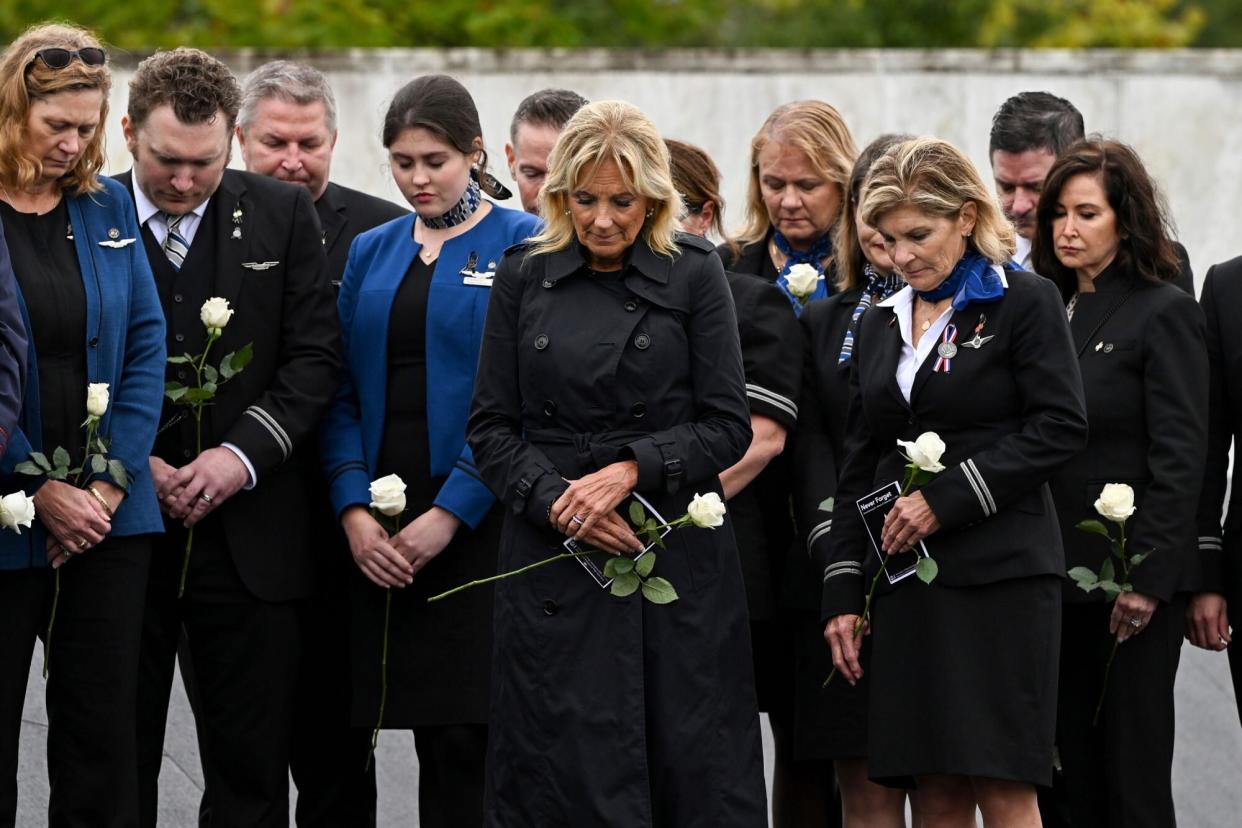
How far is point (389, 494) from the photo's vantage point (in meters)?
5.43

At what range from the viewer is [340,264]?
6340mm

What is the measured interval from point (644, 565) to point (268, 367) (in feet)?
4.79

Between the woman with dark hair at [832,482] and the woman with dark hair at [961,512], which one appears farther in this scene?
the woman with dark hair at [832,482]

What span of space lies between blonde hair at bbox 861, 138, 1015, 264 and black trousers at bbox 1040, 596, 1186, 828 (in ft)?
3.95

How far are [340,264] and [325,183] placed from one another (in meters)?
0.37

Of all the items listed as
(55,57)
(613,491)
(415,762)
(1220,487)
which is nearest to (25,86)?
(55,57)

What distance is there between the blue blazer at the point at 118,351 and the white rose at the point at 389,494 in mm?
589

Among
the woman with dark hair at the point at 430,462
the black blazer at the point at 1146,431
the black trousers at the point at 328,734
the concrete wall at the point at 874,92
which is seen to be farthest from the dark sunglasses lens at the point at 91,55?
the concrete wall at the point at 874,92

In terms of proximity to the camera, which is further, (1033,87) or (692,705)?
(1033,87)

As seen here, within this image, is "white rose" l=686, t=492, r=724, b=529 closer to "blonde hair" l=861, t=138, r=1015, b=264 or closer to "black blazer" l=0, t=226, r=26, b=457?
"blonde hair" l=861, t=138, r=1015, b=264

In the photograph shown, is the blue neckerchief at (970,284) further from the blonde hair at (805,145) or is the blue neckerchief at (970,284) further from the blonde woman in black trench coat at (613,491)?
the blonde hair at (805,145)

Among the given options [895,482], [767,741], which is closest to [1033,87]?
[767,741]

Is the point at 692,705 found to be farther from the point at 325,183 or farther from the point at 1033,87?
the point at 1033,87

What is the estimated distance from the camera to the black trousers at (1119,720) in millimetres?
5543
